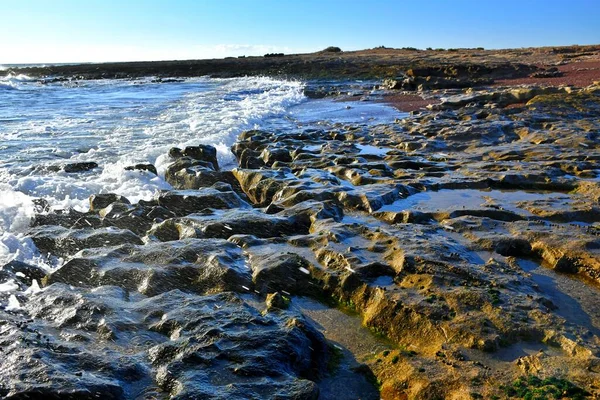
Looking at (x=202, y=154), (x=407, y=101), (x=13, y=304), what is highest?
(x=407, y=101)

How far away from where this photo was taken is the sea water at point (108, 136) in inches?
355

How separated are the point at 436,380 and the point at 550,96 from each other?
16.1 m

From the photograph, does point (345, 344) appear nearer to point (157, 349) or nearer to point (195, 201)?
point (157, 349)

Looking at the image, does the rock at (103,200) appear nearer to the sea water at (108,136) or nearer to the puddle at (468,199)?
the sea water at (108,136)

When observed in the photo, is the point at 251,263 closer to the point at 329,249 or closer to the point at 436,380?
the point at 329,249

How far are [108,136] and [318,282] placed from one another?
13.2 metres

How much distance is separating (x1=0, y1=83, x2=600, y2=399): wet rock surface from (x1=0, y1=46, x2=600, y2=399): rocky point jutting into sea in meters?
0.02

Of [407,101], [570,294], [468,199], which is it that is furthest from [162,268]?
[407,101]

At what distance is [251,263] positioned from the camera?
551cm

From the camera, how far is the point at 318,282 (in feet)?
17.0

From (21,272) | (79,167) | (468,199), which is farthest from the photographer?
(79,167)

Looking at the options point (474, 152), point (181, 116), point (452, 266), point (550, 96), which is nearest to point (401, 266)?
point (452, 266)

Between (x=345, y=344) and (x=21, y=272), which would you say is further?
(x=21, y=272)

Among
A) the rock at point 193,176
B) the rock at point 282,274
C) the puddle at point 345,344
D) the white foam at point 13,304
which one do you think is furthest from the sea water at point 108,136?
the puddle at point 345,344
